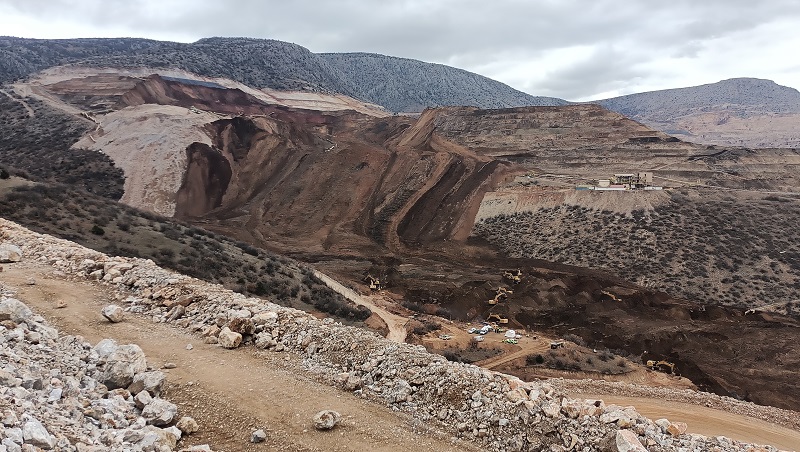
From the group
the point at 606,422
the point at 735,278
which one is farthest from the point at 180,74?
the point at 606,422

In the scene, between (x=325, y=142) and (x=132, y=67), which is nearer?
(x=325, y=142)

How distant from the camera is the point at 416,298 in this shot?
28438 millimetres

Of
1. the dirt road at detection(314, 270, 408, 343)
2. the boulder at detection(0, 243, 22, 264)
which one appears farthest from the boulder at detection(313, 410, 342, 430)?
the boulder at detection(0, 243, 22, 264)

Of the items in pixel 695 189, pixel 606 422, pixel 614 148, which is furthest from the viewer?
pixel 614 148

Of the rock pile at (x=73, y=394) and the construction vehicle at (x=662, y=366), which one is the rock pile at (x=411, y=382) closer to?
the rock pile at (x=73, y=394)

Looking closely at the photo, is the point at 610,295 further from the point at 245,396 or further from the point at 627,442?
the point at 245,396

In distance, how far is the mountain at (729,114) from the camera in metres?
139

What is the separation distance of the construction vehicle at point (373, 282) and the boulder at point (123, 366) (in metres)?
21.6

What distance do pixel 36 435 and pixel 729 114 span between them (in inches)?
7688

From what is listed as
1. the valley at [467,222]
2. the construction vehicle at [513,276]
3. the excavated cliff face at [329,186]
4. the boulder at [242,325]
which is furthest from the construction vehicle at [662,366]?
the excavated cliff face at [329,186]

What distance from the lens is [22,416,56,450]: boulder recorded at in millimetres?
4773

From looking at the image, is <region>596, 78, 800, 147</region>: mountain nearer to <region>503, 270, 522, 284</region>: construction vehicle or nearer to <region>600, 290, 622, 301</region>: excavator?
<region>503, 270, 522, 284</region>: construction vehicle

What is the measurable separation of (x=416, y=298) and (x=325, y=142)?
38401 millimetres

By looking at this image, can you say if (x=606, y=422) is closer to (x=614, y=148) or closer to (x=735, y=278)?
(x=735, y=278)
